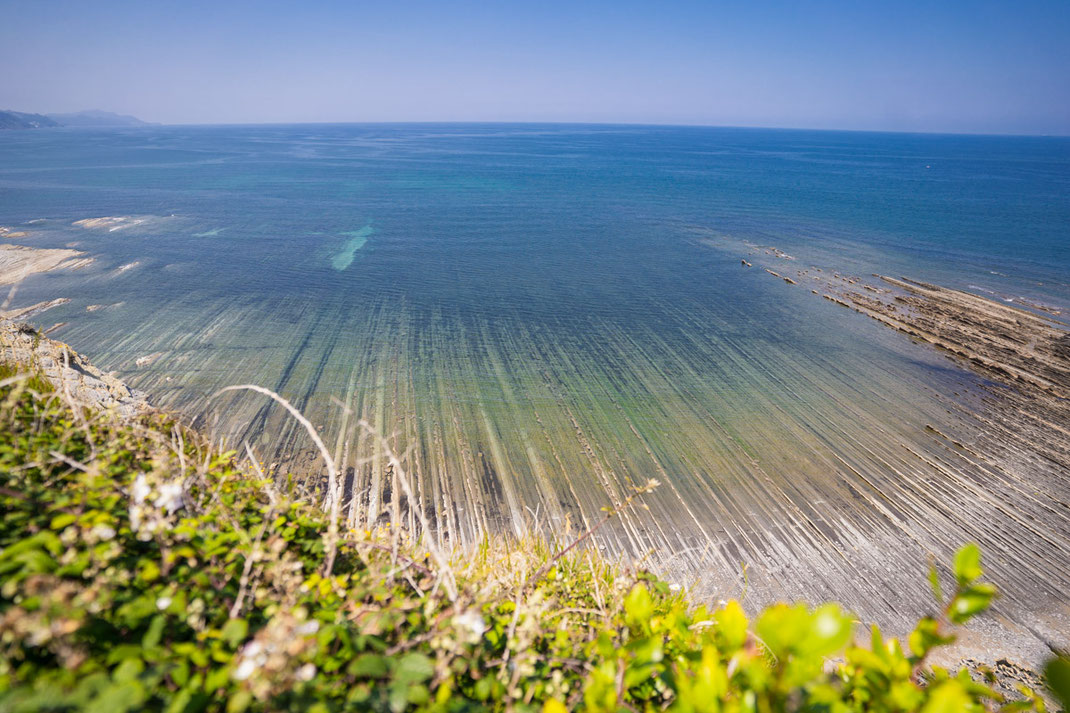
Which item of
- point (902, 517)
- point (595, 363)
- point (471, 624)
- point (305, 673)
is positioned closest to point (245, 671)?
point (305, 673)

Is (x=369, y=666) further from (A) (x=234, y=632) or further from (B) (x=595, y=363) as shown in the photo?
(B) (x=595, y=363)

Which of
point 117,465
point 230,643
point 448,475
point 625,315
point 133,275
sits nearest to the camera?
point 230,643

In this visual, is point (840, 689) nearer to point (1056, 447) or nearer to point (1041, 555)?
point (1041, 555)

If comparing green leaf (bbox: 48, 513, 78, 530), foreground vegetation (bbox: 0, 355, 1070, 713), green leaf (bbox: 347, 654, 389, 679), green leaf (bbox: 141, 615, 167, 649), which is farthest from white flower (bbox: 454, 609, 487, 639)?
green leaf (bbox: 48, 513, 78, 530)

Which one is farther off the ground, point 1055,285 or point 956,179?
point 956,179

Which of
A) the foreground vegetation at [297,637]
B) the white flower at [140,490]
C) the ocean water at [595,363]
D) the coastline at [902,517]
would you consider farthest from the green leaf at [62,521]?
the coastline at [902,517]

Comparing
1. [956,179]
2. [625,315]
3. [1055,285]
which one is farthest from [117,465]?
[956,179]

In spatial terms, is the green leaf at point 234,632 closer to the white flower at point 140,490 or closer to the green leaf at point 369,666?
the green leaf at point 369,666
